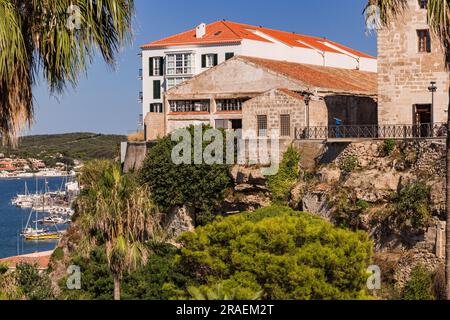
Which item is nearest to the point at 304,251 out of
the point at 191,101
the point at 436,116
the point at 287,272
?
the point at 287,272

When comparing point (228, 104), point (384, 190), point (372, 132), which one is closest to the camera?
point (384, 190)

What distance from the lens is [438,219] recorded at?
1510 inches

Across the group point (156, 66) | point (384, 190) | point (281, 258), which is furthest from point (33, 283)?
point (156, 66)

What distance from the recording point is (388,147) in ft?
137

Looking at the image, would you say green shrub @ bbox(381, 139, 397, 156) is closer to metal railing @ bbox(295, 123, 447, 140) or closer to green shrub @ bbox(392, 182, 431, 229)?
metal railing @ bbox(295, 123, 447, 140)

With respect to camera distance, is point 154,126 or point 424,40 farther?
point 154,126

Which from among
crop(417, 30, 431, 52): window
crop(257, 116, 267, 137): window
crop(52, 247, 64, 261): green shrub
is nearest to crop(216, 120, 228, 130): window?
crop(257, 116, 267, 137): window

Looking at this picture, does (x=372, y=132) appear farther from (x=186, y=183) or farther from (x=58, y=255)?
(x=58, y=255)

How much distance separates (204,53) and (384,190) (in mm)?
33356

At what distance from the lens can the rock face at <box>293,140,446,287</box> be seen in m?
38.3
